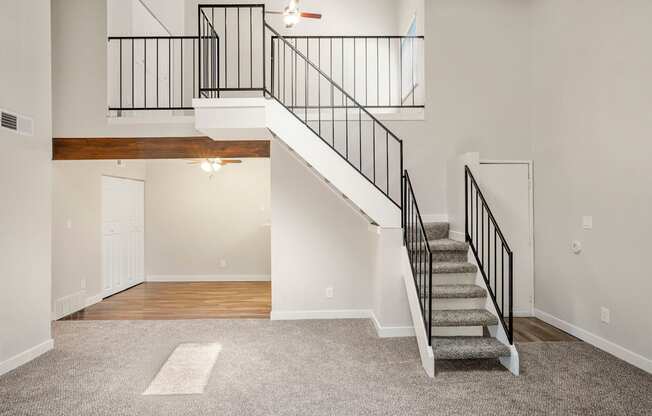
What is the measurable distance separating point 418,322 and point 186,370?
2.23 meters

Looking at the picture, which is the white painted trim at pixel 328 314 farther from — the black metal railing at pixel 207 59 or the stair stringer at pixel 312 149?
the black metal railing at pixel 207 59

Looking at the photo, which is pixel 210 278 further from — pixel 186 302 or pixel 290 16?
pixel 290 16

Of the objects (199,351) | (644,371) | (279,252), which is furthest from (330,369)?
(644,371)

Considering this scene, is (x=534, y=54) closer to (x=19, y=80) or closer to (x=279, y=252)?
(x=279, y=252)

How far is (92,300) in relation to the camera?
624 centimetres

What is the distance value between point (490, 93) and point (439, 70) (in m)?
0.76

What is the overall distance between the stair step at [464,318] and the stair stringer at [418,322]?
0.50 ft

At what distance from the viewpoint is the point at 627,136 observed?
150 inches

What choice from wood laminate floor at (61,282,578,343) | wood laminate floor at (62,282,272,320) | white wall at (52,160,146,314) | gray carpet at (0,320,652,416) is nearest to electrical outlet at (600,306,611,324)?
gray carpet at (0,320,652,416)

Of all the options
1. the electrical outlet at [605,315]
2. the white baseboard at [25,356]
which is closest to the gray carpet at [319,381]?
the white baseboard at [25,356]

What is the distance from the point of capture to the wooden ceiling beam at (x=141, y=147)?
5.05 meters

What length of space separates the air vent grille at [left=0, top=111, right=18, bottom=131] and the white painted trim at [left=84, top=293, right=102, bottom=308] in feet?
10.6

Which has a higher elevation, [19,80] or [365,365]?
[19,80]

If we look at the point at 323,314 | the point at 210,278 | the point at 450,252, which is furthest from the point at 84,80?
the point at 450,252
